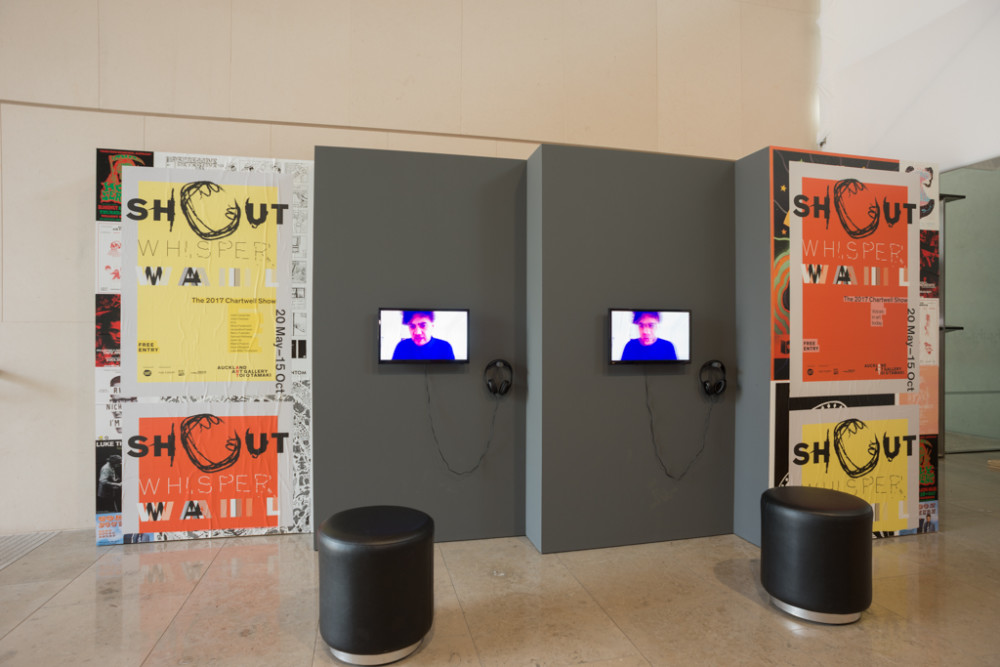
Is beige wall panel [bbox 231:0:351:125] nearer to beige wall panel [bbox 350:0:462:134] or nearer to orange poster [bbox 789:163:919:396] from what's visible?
beige wall panel [bbox 350:0:462:134]

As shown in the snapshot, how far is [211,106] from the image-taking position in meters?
4.52

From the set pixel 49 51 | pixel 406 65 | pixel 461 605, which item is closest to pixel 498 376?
pixel 461 605

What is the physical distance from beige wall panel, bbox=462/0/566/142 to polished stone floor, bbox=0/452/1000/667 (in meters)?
3.47

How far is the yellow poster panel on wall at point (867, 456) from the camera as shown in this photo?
149 inches

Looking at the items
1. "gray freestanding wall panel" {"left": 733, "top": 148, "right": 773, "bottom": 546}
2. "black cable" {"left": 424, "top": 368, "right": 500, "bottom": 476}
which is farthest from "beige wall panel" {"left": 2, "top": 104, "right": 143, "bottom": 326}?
"gray freestanding wall panel" {"left": 733, "top": 148, "right": 773, "bottom": 546}

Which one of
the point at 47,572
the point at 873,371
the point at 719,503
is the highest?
the point at 873,371

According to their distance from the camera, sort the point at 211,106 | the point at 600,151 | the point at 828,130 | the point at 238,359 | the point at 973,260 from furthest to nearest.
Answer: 1. the point at 973,260
2. the point at 828,130
3. the point at 211,106
4. the point at 238,359
5. the point at 600,151

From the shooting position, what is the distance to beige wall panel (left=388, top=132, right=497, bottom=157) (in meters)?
4.86

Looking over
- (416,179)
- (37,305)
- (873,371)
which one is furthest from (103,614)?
(873,371)

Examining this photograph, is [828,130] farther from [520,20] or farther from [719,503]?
[719,503]

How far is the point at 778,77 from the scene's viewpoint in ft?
18.9

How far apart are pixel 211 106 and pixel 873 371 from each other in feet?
17.4

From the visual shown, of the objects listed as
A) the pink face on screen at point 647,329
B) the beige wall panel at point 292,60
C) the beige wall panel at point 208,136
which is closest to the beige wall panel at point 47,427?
the beige wall panel at point 208,136

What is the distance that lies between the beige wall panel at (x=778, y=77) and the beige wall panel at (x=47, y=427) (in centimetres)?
601
